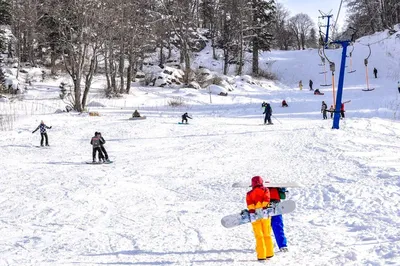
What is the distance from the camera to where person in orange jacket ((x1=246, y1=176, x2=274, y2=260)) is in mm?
5961

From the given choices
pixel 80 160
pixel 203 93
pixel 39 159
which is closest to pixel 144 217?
pixel 80 160

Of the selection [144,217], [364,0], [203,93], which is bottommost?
[144,217]

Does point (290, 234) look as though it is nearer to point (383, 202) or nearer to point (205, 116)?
point (383, 202)

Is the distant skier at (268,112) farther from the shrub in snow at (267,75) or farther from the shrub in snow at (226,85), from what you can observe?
the shrub in snow at (267,75)

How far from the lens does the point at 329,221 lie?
793 centimetres

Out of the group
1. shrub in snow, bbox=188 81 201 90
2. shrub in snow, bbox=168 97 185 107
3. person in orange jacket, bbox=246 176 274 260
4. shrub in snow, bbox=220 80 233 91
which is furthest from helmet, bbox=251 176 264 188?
shrub in snow, bbox=188 81 201 90

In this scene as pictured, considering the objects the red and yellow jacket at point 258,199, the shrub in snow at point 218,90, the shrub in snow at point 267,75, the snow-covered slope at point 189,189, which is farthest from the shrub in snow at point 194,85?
the red and yellow jacket at point 258,199

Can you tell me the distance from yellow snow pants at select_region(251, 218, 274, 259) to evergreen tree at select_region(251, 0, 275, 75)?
4546 cm

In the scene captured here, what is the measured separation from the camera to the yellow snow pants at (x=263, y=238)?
6023mm

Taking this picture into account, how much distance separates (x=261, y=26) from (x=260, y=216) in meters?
47.2

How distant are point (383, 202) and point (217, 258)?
14.5ft

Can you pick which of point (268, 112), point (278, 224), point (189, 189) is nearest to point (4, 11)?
point (268, 112)

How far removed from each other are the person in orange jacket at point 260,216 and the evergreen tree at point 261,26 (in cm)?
4543

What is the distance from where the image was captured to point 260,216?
5.96 metres
